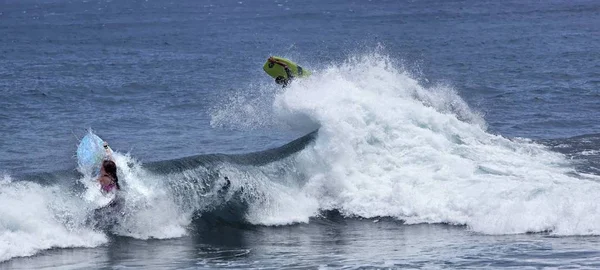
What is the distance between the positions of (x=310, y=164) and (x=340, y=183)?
1.08 meters

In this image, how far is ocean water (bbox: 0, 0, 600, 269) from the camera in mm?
18203

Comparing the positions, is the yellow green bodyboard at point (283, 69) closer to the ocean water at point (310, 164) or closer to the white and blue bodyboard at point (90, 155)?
the ocean water at point (310, 164)

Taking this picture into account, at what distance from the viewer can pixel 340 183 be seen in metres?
23.1

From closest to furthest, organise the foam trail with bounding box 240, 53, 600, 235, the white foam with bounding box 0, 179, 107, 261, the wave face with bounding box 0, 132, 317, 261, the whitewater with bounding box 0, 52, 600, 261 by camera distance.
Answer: the white foam with bounding box 0, 179, 107, 261, the wave face with bounding box 0, 132, 317, 261, the whitewater with bounding box 0, 52, 600, 261, the foam trail with bounding box 240, 53, 600, 235

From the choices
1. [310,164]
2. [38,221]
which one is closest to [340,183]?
[310,164]

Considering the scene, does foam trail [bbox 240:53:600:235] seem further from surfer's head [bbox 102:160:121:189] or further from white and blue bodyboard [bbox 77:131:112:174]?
surfer's head [bbox 102:160:121:189]

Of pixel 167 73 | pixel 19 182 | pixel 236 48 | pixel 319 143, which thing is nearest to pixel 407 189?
pixel 319 143

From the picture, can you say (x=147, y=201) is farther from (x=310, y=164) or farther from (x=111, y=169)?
(x=310, y=164)

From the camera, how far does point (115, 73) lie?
154 ft

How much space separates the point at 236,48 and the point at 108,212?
41089 millimetres

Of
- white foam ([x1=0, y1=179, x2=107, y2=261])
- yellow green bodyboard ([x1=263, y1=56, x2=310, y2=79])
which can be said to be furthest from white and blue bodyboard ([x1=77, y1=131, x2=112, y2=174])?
yellow green bodyboard ([x1=263, y1=56, x2=310, y2=79])

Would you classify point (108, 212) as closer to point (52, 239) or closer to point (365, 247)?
point (52, 239)

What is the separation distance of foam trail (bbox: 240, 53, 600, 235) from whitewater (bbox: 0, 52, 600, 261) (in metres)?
0.04

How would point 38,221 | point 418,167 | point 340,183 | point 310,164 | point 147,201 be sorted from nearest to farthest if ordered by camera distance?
point 38,221, point 147,201, point 340,183, point 310,164, point 418,167
